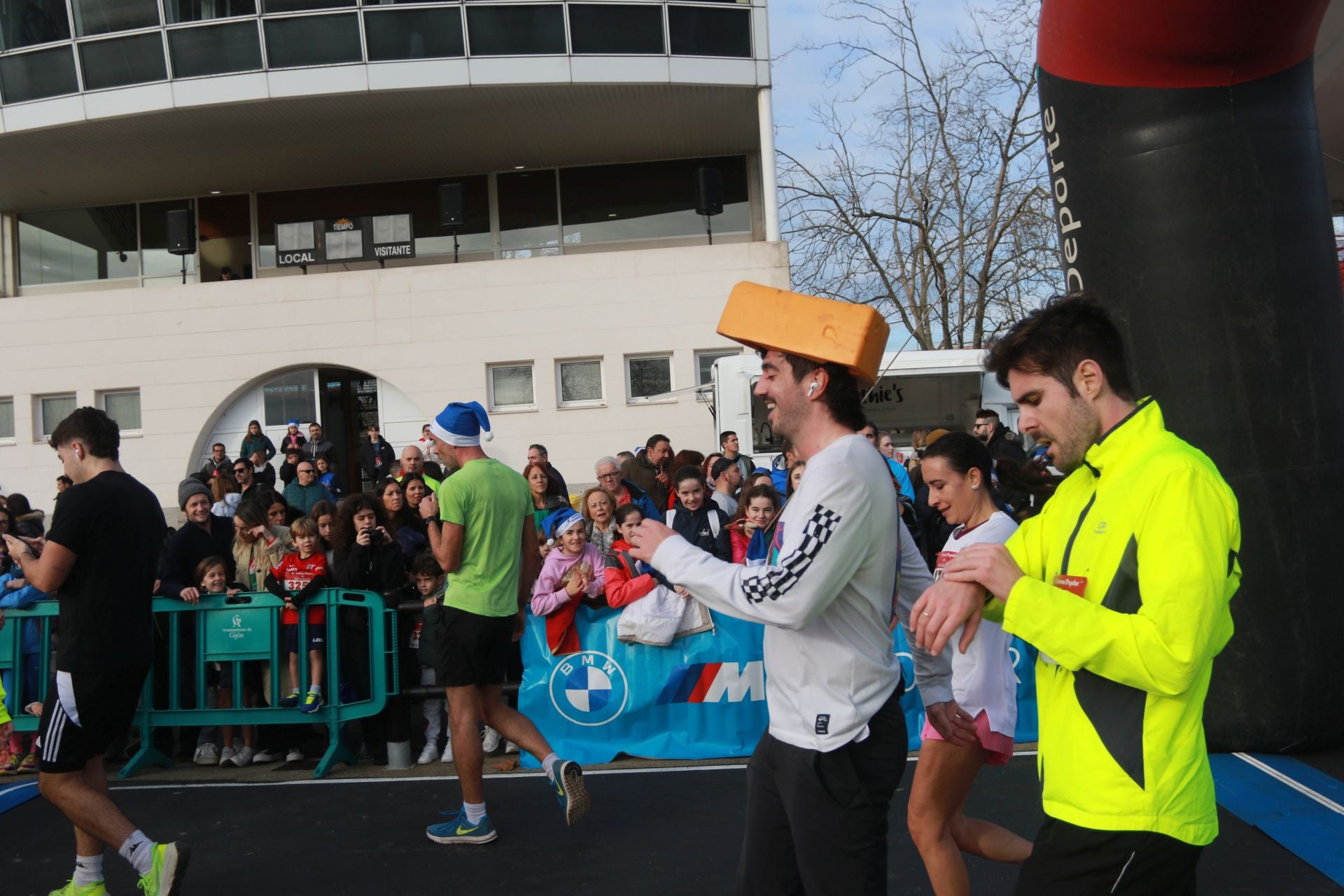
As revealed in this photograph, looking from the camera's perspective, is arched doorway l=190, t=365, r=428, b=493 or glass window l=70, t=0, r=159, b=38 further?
arched doorway l=190, t=365, r=428, b=493

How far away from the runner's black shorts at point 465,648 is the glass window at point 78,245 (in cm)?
1972

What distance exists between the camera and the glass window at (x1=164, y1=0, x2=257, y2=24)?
18406mm

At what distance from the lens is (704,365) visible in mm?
19297

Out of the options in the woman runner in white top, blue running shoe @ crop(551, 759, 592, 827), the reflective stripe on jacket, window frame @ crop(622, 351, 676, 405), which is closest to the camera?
the reflective stripe on jacket

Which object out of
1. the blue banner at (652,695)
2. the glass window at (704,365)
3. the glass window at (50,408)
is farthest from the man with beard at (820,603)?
the glass window at (50,408)

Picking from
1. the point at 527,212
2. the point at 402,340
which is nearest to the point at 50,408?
the point at 402,340

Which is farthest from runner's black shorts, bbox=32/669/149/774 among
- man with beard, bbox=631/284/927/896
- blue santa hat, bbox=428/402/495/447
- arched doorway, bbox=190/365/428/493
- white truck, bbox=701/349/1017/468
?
arched doorway, bbox=190/365/428/493

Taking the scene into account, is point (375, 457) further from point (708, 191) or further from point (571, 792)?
point (571, 792)

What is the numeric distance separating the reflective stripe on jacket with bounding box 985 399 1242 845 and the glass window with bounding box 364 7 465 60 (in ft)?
58.7

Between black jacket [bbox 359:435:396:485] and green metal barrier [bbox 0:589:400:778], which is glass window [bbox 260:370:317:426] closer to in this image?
black jacket [bbox 359:435:396:485]

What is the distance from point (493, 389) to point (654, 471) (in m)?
8.91

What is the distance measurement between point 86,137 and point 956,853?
20.4 m

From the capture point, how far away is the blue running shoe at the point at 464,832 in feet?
17.3

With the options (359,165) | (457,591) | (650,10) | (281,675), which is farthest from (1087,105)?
(359,165)
